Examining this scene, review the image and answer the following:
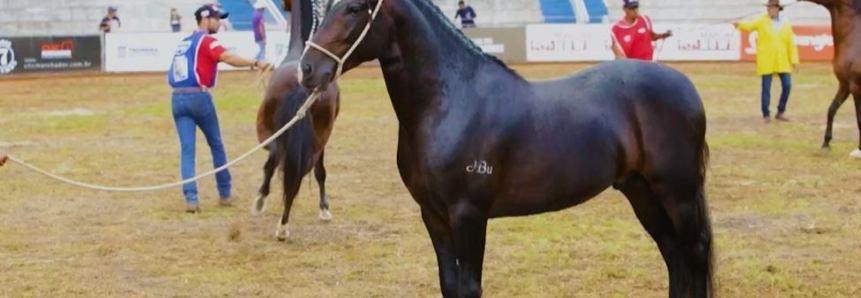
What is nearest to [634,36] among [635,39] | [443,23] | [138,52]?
[635,39]

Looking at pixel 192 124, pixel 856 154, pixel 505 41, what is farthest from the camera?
pixel 505 41

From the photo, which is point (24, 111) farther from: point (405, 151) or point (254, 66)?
point (405, 151)

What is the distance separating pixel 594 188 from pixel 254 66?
4401 mm

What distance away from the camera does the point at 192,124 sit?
12000mm

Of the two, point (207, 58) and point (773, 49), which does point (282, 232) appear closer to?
point (207, 58)

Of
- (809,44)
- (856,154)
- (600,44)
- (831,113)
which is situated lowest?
(600,44)

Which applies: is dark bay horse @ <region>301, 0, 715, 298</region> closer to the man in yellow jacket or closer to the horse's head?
the horse's head

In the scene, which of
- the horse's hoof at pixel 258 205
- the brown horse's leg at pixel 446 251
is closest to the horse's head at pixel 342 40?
the brown horse's leg at pixel 446 251

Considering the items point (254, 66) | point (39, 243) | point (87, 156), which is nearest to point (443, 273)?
point (254, 66)

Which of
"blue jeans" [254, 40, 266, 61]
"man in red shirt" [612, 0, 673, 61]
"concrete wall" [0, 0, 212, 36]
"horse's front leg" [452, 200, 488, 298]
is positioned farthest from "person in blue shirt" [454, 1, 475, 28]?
"horse's front leg" [452, 200, 488, 298]

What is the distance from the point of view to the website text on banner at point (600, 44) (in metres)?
32.7

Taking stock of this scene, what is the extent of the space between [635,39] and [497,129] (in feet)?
24.5

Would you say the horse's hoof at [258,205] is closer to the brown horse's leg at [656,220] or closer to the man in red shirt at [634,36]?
the man in red shirt at [634,36]

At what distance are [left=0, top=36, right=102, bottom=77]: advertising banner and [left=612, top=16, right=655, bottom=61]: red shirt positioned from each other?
20.9 m
